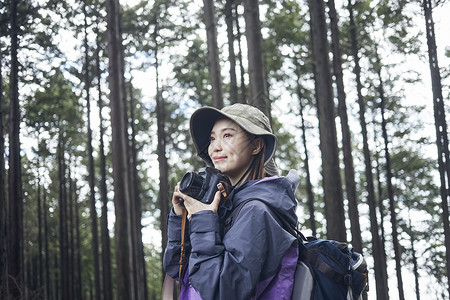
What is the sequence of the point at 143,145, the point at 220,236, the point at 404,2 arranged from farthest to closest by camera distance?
the point at 143,145 → the point at 404,2 → the point at 220,236

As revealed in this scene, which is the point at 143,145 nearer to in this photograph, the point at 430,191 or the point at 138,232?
the point at 138,232

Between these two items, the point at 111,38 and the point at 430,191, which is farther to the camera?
the point at 430,191

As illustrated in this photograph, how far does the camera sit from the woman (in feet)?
8.54

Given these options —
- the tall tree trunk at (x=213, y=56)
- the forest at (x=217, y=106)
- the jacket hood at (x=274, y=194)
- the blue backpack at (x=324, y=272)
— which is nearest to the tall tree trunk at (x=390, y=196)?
the forest at (x=217, y=106)

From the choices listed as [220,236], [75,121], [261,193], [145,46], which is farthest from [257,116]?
[75,121]

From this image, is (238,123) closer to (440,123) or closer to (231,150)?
(231,150)

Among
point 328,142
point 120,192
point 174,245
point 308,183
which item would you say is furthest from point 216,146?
point 308,183

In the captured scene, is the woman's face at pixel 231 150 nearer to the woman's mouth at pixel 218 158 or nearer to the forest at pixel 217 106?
the woman's mouth at pixel 218 158

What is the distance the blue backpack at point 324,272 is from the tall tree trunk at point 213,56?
33.5 ft

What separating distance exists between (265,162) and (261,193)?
0.53 m

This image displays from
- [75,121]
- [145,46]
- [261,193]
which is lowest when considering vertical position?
[261,193]

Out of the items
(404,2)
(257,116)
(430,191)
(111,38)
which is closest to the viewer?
(257,116)

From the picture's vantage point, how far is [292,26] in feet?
69.1

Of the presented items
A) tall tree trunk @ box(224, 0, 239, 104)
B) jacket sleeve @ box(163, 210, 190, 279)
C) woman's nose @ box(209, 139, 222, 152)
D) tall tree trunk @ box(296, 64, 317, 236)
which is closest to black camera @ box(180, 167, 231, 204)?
jacket sleeve @ box(163, 210, 190, 279)
